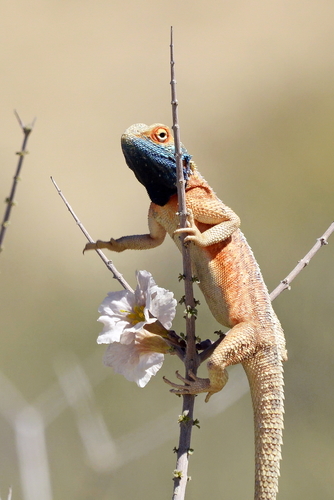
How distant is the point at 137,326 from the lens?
1.24m

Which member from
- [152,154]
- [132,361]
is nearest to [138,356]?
[132,361]

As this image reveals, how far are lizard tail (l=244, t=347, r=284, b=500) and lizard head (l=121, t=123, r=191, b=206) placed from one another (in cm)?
58

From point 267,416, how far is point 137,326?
624 millimetres

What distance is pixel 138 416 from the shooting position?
504 centimetres

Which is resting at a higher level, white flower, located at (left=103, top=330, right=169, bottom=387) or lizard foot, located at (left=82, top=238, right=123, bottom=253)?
lizard foot, located at (left=82, top=238, right=123, bottom=253)

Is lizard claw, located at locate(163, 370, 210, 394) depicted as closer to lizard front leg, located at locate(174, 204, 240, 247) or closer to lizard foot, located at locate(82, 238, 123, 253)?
lizard front leg, located at locate(174, 204, 240, 247)

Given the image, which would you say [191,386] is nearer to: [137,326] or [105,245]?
[137,326]

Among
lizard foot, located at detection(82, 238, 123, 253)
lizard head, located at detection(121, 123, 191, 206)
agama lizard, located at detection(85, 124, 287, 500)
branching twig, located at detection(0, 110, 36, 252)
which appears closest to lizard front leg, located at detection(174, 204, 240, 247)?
agama lizard, located at detection(85, 124, 287, 500)

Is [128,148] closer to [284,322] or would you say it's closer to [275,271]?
[284,322]

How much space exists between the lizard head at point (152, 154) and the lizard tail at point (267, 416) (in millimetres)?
584

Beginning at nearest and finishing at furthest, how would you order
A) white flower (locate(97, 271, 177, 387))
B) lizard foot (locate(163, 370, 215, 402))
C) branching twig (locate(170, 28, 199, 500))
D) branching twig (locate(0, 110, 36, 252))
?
1. branching twig (locate(0, 110, 36, 252))
2. branching twig (locate(170, 28, 199, 500))
3. white flower (locate(97, 271, 177, 387))
4. lizard foot (locate(163, 370, 215, 402))

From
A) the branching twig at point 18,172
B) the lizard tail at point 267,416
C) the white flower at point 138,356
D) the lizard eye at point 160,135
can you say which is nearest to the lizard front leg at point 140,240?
the lizard eye at point 160,135

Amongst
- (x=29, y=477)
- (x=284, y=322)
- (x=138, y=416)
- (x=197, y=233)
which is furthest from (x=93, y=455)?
(x=284, y=322)

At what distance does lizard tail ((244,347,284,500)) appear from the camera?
5.20ft
